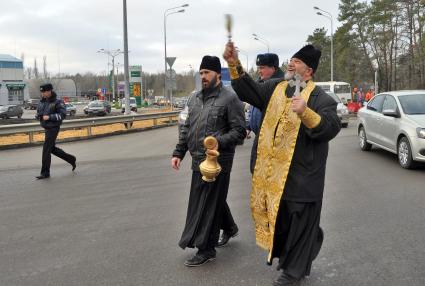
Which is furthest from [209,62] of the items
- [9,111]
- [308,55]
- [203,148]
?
[9,111]

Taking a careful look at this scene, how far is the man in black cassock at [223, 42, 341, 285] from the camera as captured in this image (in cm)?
361

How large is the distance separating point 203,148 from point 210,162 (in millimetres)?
363

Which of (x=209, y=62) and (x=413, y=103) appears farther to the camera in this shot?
(x=413, y=103)

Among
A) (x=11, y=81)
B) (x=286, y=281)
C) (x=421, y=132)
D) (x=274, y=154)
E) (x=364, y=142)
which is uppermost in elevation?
(x=11, y=81)

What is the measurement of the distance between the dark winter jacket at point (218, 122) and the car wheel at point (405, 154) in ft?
19.7

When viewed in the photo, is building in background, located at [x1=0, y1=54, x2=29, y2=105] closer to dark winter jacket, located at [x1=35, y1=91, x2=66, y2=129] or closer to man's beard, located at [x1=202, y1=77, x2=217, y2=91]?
dark winter jacket, located at [x1=35, y1=91, x2=66, y2=129]

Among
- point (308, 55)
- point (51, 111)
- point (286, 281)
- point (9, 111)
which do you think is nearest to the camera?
point (308, 55)

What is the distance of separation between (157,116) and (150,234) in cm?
1970

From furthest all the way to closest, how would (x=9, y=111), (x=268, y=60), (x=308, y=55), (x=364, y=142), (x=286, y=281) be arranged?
(x=9, y=111) → (x=364, y=142) → (x=268, y=60) → (x=286, y=281) → (x=308, y=55)

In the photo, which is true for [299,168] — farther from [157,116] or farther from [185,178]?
[157,116]

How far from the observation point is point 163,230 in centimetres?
557

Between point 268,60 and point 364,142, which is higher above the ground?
point 268,60

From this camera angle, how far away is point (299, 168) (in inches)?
143

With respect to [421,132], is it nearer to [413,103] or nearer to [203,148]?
[413,103]
